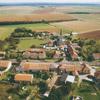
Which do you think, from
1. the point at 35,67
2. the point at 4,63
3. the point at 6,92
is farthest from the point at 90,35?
the point at 6,92

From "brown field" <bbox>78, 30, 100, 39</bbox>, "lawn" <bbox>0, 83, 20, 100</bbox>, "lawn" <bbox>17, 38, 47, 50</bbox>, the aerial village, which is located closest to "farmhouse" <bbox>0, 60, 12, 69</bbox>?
the aerial village

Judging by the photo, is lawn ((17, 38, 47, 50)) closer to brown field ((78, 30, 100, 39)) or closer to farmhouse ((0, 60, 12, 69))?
brown field ((78, 30, 100, 39))

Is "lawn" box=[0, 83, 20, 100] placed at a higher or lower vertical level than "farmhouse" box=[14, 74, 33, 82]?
lower

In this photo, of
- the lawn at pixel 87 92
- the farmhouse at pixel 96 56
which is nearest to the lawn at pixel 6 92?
the lawn at pixel 87 92

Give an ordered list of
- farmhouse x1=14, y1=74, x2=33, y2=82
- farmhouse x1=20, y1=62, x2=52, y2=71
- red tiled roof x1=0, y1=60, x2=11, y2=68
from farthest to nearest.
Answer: red tiled roof x1=0, y1=60, x2=11, y2=68, farmhouse x1=20, y1=62, x2=52, y2=71, farmhouse x1=14, y1=74, x2=33, y2=82

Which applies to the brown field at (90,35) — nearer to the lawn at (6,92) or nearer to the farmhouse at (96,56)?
the farmhouse at (96,56)

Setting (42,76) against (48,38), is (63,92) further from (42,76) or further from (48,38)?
(48,38)

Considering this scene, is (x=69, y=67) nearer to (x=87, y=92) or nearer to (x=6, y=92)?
(x=87, y=92)
